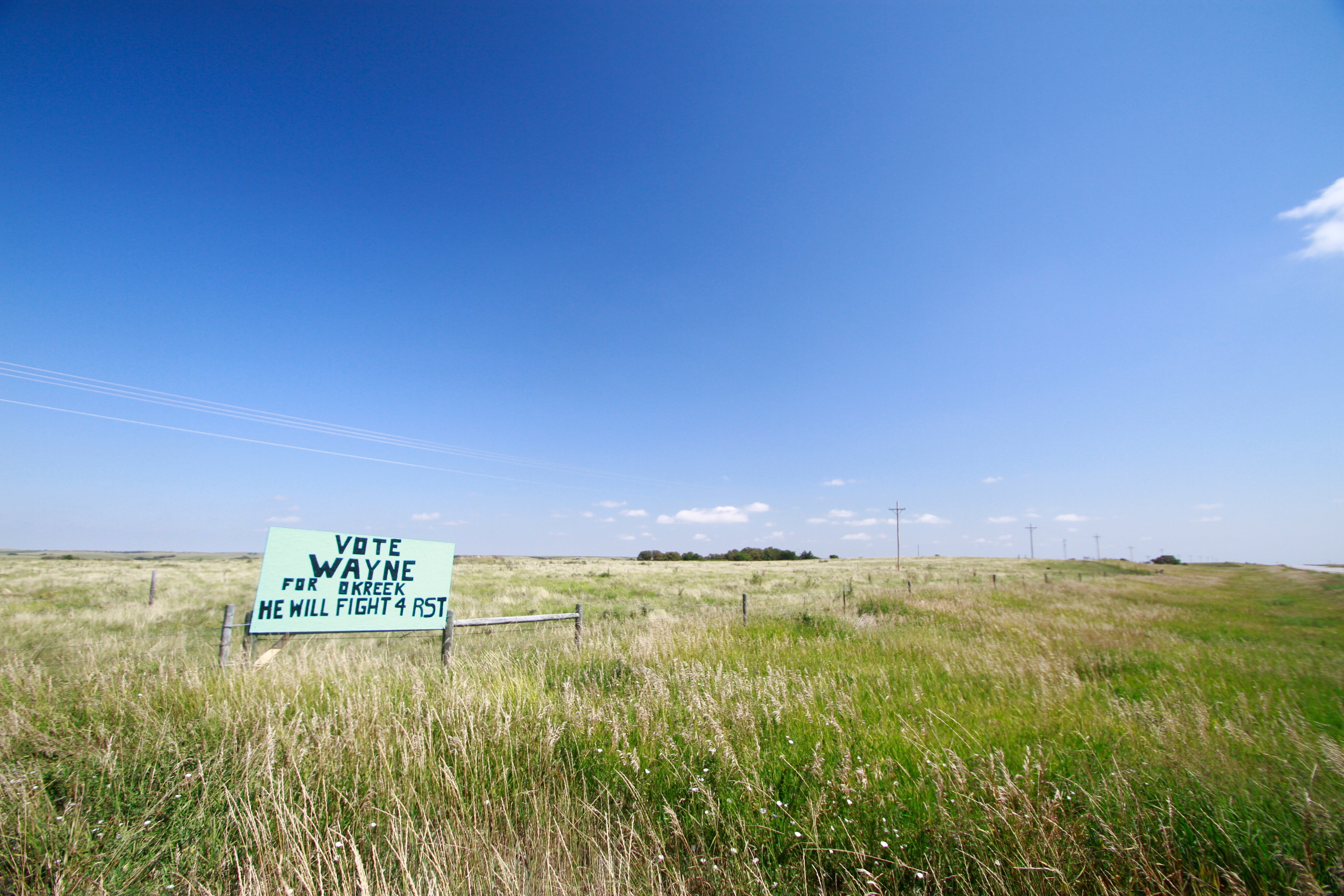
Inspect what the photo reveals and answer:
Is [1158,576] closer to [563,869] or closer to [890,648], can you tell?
[890,648]

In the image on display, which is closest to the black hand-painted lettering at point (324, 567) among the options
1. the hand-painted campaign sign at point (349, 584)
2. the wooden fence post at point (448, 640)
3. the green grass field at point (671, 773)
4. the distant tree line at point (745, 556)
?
the hand-painted campaign sign at point (349, 584)

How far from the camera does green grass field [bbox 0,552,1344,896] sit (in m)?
2.70

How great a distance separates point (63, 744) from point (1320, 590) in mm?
48724

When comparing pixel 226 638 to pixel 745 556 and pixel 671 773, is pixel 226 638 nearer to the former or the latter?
pixel 671 773

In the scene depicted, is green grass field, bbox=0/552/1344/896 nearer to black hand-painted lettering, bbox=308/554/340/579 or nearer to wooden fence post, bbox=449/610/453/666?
wooden fence post, bbox=449/610/453/666

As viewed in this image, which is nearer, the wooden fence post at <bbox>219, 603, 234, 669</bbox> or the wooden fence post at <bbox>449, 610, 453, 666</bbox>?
the wooden fence post at <bbox>219, 603, 234, 669</bbox>

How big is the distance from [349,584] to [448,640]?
1.75 m

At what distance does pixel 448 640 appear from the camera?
7.46 m

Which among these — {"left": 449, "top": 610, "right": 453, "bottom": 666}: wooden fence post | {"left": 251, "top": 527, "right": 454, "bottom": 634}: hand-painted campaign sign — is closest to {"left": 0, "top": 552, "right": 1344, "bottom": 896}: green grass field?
{"left": 449, "top": 610, "right": 453, "bottom": 666}: wooden fence post

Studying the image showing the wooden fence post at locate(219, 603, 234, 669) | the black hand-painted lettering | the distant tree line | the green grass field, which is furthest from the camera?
the distant tree line

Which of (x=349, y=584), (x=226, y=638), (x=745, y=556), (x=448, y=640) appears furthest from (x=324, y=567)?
(x=745, y=556)

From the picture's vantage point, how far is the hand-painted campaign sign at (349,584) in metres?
6.98

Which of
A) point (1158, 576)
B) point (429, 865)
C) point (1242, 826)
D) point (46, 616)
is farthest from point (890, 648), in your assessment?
point (1158, 576)

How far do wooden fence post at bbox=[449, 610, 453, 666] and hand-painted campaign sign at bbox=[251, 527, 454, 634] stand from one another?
0.17 m
